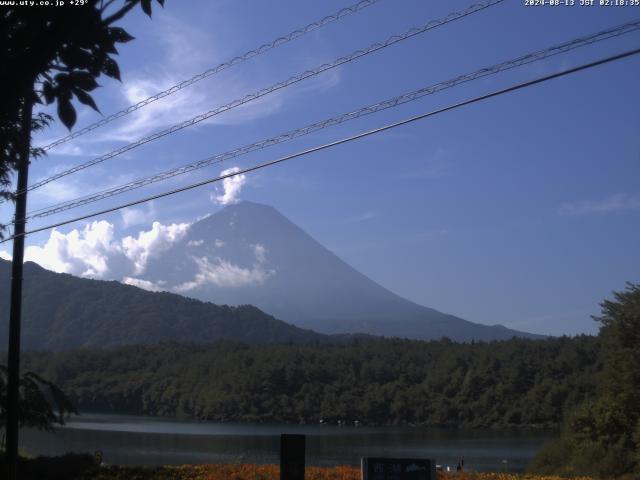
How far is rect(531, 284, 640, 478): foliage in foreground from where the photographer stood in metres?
27.9

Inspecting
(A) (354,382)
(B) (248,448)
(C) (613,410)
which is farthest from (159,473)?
(A) (354,382)

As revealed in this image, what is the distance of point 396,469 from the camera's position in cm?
948

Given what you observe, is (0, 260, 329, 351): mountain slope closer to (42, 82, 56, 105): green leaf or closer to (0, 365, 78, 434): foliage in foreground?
(0, 365, 78, 434): foliage in foreground

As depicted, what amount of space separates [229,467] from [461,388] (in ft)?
211

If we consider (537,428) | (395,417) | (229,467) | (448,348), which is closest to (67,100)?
(229,467)

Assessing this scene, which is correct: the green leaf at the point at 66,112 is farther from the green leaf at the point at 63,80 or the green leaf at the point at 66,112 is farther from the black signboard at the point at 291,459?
the black signboard at the point at 291,459

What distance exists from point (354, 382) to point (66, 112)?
278 feet

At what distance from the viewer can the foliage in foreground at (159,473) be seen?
16125 millimetres

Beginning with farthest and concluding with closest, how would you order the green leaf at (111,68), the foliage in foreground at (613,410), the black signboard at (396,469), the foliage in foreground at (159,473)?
the foliage in foreground at (613,410) < the foliage in foreground at (159,473) < the black signboard at (396,469) < the green leaf at (111,68)

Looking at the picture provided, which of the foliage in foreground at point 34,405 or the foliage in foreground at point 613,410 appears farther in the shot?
the foliage in foreground at point 613,410

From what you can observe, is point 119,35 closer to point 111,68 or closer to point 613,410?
point 111,68

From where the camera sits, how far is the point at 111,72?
463 centimetres

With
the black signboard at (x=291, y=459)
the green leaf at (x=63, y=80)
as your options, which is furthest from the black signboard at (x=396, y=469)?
the green leaf at (x=63, y=80)

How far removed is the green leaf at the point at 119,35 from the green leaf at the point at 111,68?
5.1 inches
